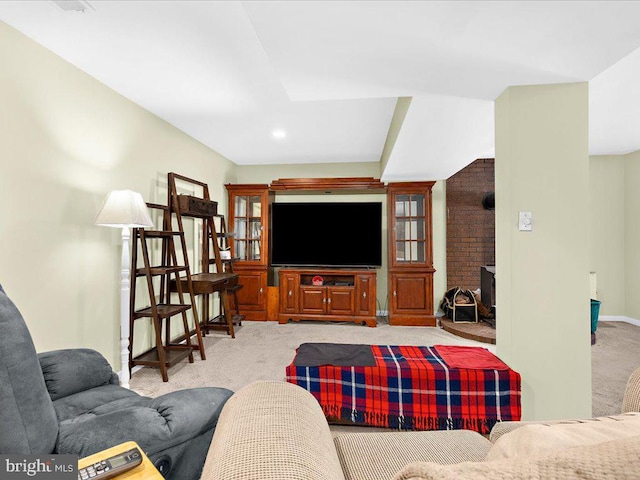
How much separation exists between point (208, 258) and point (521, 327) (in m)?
3.47

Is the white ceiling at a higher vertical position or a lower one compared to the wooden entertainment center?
higher

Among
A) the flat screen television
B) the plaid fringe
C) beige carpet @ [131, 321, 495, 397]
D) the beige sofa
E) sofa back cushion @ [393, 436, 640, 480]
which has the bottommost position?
beige carpet @ [131, 321, 495, 397]

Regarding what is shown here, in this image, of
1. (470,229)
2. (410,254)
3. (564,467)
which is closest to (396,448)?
(564,467)

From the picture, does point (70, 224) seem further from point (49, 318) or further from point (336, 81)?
point (336, 81)

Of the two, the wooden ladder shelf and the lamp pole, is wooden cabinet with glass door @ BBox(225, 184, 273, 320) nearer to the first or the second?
the wooden ladder shelf

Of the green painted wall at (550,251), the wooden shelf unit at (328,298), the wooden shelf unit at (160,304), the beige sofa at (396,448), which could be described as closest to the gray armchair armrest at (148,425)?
the beige sofa at (396,448)

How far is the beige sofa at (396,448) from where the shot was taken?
1.18 feet

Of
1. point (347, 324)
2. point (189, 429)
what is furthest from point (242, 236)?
point (189, 429)

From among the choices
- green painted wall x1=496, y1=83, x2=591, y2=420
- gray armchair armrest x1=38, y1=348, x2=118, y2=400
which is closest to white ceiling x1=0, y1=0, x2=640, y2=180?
green painted wall x1=496, y1=83, x2=591, y2=420

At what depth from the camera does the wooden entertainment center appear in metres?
4.43

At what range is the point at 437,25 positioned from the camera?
55.0 inches

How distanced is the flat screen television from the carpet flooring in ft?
3.16

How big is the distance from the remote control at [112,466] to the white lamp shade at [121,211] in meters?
1.79

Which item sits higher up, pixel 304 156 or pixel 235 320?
pixel 304 156
